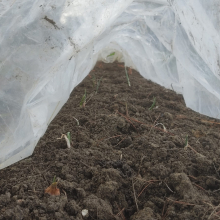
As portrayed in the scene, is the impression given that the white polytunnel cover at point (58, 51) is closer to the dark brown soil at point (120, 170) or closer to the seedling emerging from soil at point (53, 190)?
the dark brown soil at point (120, 170)

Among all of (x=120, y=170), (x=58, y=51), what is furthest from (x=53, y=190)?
(x=58, y=51)

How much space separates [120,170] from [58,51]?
56 centimetres

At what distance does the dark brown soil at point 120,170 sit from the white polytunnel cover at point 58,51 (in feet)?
0.45

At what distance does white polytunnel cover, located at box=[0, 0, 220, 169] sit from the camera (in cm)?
109

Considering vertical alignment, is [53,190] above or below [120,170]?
above

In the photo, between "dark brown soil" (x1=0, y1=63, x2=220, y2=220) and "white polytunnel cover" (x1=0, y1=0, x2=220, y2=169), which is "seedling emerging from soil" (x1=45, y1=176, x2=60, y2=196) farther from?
"white polytunnel cover" (x1=0, y1=0, x2=220, y2=169)

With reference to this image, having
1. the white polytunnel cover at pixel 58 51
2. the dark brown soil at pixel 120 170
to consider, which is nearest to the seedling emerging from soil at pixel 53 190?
the dark brown soil at pixel 120 170

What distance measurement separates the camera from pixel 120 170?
1243 millimetres

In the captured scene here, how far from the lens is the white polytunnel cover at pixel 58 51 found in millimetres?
1086

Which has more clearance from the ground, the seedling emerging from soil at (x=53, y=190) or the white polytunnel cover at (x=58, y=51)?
the white polytunnel cover at (x=58, y=51)

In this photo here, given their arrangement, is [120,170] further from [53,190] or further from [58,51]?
[58,51]

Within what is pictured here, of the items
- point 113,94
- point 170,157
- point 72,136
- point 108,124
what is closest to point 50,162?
point 72,136

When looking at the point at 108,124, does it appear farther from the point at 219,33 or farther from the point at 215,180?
the point at 219,33

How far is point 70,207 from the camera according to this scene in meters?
1.03
